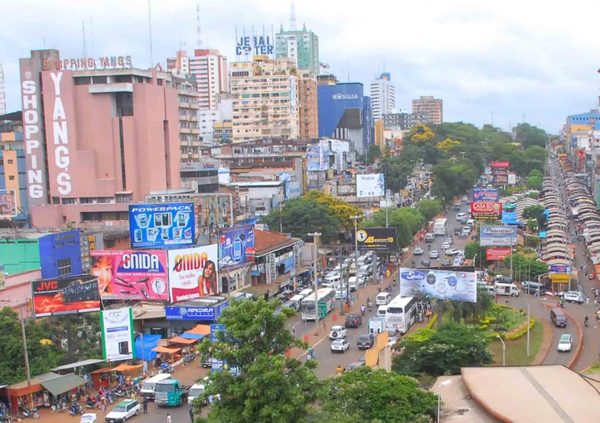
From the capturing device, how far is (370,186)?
8444cm

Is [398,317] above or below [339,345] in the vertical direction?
above

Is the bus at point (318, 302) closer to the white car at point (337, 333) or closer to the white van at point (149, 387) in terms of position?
the white car at point (337, 333)

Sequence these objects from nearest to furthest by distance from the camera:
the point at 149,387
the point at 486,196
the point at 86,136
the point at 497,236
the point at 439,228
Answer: the point at 149,387 < the point at 497,236 < the point at 86,136 < the point at 486,196 < the point at 439,228

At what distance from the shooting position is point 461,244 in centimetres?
6931

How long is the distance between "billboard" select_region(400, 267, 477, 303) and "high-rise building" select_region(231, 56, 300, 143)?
78.5 m

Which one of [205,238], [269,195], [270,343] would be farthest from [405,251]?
[270,343]

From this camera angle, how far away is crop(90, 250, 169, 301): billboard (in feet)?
139

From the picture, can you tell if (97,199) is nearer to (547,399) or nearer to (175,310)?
(175,310)

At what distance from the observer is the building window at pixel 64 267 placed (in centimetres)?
4125

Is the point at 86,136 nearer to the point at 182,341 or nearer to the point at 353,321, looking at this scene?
the point at 182,341

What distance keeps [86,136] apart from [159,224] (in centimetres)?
1757

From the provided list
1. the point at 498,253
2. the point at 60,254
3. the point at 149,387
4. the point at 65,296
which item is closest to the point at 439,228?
the point at 498,253

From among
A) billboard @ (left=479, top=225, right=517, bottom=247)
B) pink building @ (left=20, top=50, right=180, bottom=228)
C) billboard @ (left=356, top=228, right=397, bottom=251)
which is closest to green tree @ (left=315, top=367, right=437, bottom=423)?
billboard @ (left=356, top=228, right=397, bottom=251)

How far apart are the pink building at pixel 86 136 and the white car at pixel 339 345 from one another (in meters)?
25.5
